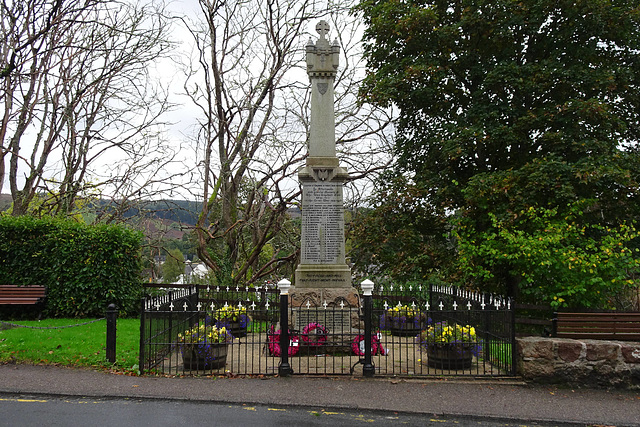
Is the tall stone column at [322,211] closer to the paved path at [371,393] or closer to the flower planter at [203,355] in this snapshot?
the flower planter at [203,355]

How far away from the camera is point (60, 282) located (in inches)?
477

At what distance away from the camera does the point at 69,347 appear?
27.7ft

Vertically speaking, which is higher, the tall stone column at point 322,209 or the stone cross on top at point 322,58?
the stone cross on top at point 322,58

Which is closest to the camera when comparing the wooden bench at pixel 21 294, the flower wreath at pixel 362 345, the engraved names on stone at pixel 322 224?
the flower wreath at pixel 362 345

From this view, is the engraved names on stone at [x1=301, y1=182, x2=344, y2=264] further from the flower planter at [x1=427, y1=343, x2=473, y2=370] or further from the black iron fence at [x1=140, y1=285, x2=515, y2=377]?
the flower planter at [x1=427, y1=343, x2=473, y2=370]

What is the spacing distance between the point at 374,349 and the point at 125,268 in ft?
24.6

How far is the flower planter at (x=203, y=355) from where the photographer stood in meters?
7.27

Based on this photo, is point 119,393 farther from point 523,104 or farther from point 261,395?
point 523,104

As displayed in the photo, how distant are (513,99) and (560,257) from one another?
5.26 meters

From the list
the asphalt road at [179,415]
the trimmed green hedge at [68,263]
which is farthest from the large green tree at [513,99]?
the trimmed green hedge at [68,263]

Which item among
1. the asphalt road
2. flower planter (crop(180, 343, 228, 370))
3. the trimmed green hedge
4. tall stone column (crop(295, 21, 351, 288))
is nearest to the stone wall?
the asphalt road

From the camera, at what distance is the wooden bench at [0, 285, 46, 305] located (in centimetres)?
1141

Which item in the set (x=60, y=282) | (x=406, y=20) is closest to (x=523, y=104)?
(x=406, y=20)

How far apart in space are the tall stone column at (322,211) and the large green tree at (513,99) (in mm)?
3272
